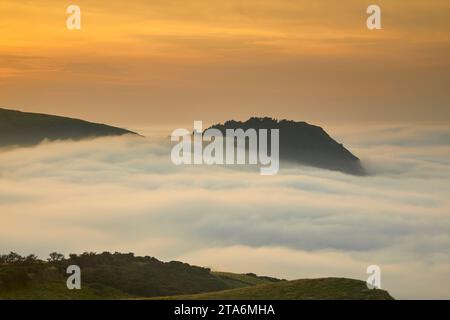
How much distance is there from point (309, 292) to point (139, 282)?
41.7 meters

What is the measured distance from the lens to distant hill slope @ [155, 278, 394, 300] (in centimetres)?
10831

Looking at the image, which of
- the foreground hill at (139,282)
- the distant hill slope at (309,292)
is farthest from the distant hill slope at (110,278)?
the distant hill slope at (309,292)

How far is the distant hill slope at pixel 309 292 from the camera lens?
108 metres

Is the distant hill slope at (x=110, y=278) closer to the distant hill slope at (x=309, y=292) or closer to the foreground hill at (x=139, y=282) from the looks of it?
the foreground hill at (x=139, y=282)

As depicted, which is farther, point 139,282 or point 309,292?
point 139,282

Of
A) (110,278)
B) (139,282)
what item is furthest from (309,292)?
(139,282)

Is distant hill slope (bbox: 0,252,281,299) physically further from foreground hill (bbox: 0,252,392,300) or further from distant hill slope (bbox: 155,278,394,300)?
distant hill slope (bbox: 155,278,394,300)

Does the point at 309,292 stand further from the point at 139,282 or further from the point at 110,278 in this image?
the point at 139,282

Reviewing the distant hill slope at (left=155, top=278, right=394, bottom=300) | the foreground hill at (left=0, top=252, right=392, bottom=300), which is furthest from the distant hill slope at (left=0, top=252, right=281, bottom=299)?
the distant hill slope at (left=155, top=278, right=394, bottom=300)

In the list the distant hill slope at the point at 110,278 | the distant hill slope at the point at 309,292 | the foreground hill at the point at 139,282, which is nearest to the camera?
the distant hill slope at the point at 309,292

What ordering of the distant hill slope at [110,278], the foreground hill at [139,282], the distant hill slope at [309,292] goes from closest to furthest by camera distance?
the distant hill slope at [309,292] < the foreground hill at [139,282] < the distant hill slope at [110,278]

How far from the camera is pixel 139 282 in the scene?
480 feet
